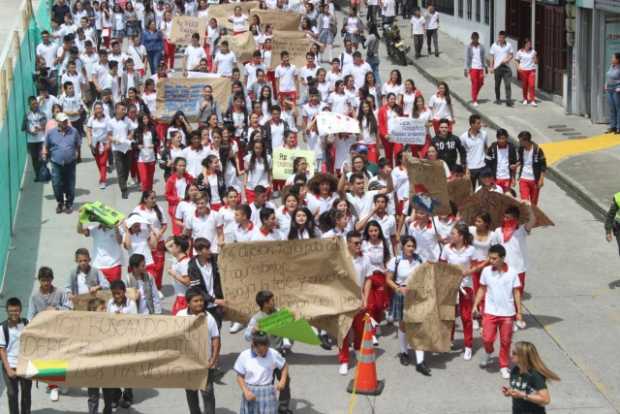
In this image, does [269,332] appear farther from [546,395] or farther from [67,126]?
[67,126]

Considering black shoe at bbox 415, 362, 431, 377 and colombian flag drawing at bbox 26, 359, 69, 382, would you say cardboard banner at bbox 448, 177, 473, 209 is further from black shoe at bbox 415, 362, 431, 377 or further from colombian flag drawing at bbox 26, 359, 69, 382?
colombian flag drawing at bbox 26, 359, 69, 382

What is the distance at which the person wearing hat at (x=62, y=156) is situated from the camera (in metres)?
21.4

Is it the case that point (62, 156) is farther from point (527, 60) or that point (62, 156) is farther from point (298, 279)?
point (527, 60)

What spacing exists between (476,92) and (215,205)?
1185 cm

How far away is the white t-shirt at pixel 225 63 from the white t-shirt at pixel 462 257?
43.1ft

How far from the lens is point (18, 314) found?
13.7 m

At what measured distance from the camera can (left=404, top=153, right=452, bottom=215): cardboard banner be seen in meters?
16.9

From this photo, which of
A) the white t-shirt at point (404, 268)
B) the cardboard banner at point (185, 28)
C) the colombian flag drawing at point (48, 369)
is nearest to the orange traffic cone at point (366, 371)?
the white t-shirt at point (404, 268)

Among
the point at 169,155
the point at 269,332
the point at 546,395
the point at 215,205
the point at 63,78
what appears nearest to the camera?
the point at 546,395

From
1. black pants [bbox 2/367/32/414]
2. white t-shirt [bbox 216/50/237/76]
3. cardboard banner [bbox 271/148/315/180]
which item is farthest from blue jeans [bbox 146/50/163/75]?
black pants [bbox 2/367/32/414]

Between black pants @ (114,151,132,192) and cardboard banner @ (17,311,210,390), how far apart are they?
29.7 feet

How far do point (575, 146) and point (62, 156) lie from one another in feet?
31.3

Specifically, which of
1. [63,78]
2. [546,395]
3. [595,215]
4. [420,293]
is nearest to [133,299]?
[420,293]

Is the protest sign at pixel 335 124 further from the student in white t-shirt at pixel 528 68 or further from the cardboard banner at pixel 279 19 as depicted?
the cardboard banner at pixel 279 19
